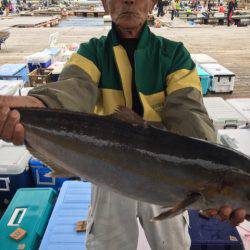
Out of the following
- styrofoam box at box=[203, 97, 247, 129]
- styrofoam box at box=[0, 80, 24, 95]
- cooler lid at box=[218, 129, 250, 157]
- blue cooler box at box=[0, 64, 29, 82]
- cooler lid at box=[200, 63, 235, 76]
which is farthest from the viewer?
cooler lid at box=[200, 63, 235, 76]

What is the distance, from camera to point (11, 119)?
207 centimetres

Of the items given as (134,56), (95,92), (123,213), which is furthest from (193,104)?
(123,213)

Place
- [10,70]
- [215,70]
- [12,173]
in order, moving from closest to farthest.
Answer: [12,173], [10,70], [215,70]

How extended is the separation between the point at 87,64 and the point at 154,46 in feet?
1.98

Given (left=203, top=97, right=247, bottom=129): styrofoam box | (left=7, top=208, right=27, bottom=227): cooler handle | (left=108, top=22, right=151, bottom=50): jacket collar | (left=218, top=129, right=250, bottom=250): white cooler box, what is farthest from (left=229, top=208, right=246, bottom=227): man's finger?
(left=203, top=97, right=247, bottom=129): styrofoam box

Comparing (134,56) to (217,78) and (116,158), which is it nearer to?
(116,158)

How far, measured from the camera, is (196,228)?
3451 mm

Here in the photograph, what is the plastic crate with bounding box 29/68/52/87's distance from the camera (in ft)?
29.8

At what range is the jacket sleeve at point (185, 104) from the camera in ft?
7.98

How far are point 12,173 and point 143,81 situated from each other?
298 cm

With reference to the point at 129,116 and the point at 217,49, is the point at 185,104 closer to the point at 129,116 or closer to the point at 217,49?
the point at 129,116

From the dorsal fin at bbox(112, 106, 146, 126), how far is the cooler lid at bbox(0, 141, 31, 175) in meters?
3.12

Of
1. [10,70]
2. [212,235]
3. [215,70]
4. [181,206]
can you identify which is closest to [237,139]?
[212,235]

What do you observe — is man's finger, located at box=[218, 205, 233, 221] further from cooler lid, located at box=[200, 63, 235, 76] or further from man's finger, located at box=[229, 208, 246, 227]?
cooler lid, located at box=[200, 63, 235, 76]
